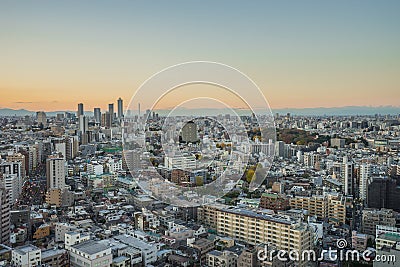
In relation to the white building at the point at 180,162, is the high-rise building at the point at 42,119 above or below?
above

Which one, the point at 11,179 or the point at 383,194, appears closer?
the point at 383,194

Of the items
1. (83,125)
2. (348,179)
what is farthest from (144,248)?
(83,125)

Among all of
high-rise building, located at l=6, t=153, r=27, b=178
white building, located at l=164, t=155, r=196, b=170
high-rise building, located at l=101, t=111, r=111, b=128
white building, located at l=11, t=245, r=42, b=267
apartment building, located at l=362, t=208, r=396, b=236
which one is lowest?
apartment building, located at l=362, t=208, r=396, b=236

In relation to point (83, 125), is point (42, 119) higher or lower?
higher

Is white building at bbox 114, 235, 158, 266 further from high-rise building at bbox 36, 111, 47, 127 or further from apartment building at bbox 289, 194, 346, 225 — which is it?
high-rise building at bbox 36, 111, 47, 127

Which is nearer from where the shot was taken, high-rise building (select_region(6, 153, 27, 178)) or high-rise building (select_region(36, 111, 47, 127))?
high-rise building (select_region(6, 153, 27, 178))

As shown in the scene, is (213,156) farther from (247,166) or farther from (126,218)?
(126,218)

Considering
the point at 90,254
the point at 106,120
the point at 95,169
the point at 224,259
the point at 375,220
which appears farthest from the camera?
the point at 106,120

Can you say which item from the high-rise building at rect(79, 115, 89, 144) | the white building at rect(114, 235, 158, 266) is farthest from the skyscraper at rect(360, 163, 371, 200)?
the high-rise building at rect(79, 115, 89, 144)

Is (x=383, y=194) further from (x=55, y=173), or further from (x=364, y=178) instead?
(x=55, y=173)

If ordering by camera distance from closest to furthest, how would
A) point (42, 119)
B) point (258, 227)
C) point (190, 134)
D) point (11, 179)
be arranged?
point (258, 227), point (11, 179), point (190, 134), point (42, 119)

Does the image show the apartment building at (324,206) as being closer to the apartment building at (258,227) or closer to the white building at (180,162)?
the apartment building at (258,227)

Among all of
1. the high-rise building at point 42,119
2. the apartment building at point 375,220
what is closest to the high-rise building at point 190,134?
the apartment building at point 375,220

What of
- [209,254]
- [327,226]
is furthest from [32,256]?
[327,226]
